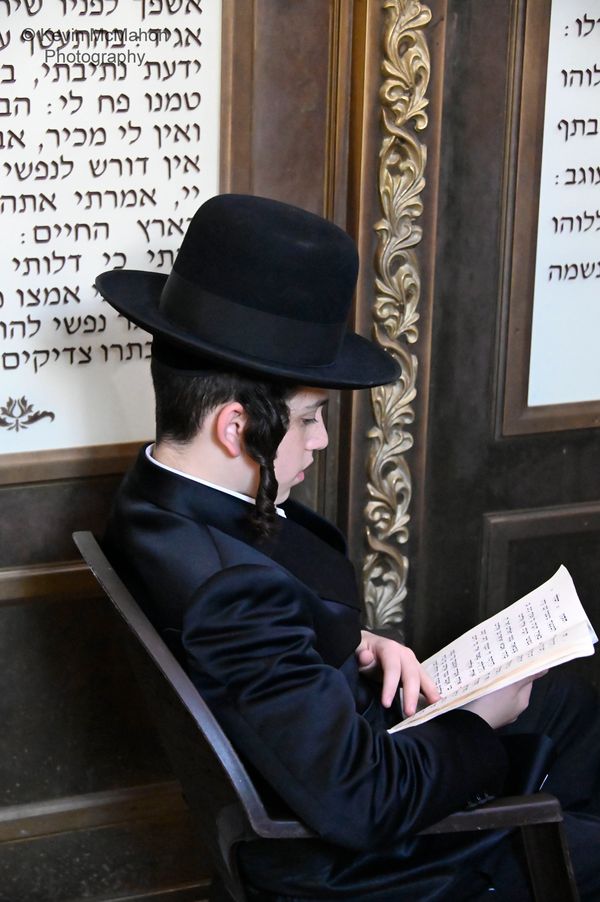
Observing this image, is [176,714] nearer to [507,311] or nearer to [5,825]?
[5,825]

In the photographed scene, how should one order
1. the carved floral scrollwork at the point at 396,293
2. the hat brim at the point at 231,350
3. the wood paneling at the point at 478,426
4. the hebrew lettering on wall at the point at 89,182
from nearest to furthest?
the hat brim at the point at 231,350 → the hebrew lettering on wall at the point at 89,182 → the carved floral scrollwork at the point at 396,293 → the wood paneling at the point at 478,426

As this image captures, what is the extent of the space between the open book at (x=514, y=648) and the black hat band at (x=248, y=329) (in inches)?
19.4

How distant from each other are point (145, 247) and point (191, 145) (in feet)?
0.67

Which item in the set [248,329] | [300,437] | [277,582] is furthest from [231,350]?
[277,582]

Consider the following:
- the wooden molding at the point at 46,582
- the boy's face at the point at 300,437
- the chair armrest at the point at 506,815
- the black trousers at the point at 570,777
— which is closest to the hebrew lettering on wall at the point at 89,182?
the wooden molding at the point at 46,582

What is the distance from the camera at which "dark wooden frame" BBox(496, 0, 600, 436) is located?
241 cm

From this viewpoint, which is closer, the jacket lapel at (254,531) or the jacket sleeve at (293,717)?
the jacket sleeve at (293,717)

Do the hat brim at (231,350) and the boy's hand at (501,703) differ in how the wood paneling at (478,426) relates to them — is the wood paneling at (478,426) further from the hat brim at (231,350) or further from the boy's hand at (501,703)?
the boy's hand at (501,703)

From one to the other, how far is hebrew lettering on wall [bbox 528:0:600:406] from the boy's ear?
109cm

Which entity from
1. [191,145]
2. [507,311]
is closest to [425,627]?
[507,311]

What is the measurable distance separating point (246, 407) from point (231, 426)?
Result: 34 millimetres

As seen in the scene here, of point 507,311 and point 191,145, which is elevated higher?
point 191,145

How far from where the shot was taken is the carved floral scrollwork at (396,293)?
2.29 meters

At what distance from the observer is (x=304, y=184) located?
2.33 metres
